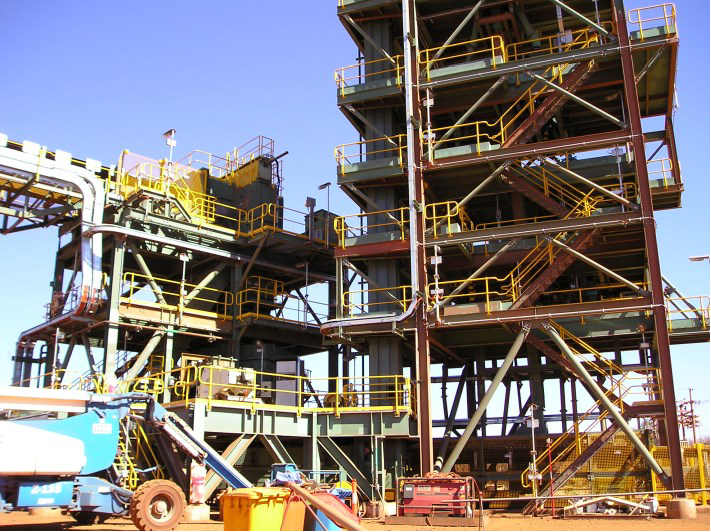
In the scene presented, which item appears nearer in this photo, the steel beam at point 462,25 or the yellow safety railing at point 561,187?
the yellow safety railing at point 561,187

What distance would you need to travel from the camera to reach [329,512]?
49.7ft

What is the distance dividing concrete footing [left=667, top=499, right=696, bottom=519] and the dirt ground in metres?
0.26

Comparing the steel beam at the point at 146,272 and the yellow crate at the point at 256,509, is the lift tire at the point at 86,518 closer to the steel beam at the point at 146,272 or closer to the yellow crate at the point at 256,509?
the yellow crate at the point at 256,509

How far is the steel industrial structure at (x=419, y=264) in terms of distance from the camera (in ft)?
85.1

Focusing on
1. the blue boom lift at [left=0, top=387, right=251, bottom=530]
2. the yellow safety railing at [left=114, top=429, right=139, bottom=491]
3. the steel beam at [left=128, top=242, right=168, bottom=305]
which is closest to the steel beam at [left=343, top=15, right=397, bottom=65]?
the steel beam at [left=128, top=242, right=168, bottom=305]

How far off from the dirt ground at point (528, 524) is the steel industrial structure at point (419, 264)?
2.23m

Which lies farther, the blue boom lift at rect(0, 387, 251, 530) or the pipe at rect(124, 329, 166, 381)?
the pipe at rect(124, 329, 166, 381)

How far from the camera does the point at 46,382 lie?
3288 cm

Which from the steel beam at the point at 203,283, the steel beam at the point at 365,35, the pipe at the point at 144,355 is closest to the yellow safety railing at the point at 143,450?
the pipe at the point at 144,355

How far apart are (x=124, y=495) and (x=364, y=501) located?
31.2ft

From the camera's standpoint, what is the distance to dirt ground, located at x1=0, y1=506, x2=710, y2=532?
18.8 metres

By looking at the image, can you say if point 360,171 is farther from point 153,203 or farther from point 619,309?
point 619,309

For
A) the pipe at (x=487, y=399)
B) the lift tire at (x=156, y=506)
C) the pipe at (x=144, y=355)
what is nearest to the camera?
the lift tire at (x=156, y=506)

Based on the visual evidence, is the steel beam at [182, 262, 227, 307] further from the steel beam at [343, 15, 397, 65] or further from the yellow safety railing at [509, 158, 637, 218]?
the yellow safety railing at [509, 158, 637, 218]
